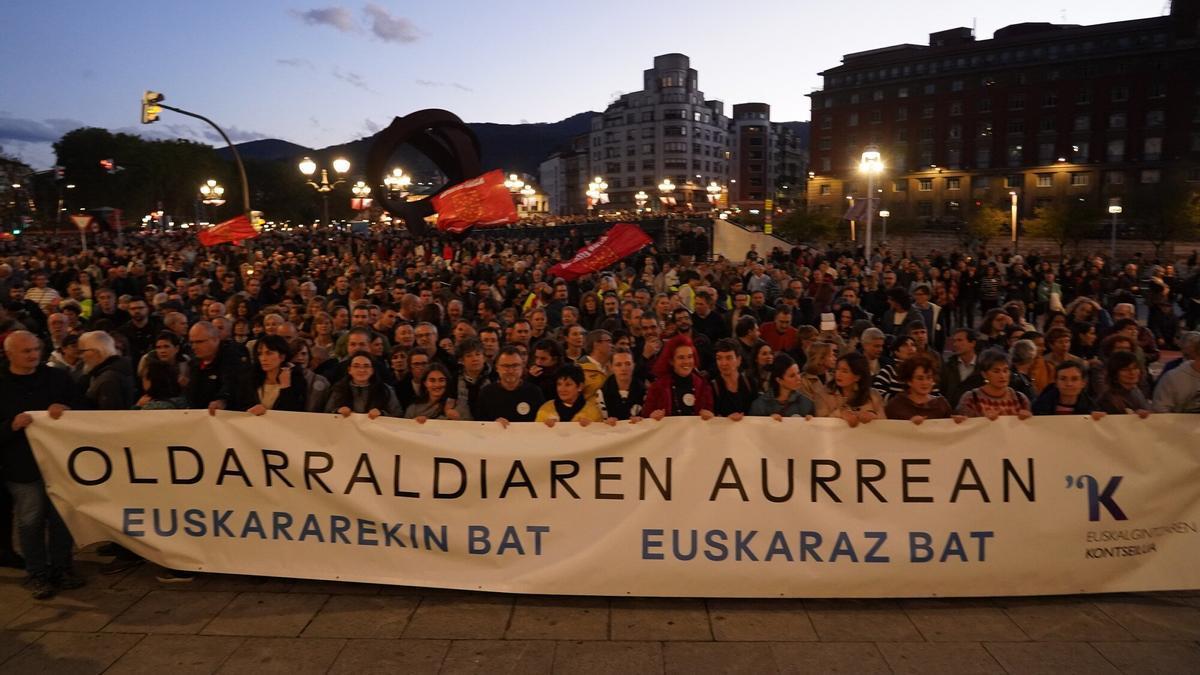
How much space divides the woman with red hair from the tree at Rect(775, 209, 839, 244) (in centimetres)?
5299

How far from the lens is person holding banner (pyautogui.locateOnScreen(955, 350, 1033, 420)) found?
216 inches

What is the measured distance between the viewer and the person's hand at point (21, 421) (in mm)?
5133

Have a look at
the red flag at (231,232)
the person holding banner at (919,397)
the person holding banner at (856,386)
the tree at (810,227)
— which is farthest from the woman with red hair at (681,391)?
the tree at (810,227)

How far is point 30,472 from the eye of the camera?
5199mm

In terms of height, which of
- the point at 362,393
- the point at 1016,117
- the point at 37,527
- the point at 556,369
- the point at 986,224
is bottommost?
the point at 37,527

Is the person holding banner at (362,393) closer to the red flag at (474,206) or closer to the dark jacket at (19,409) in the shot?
the dark jacket at (19,409)

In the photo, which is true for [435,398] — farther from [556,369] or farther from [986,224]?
[986,224]

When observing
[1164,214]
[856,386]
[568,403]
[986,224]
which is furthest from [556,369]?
[986,224]

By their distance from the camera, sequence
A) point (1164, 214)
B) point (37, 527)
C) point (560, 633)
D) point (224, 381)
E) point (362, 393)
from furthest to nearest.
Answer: point (1164, 214) → point (224, 381) → point (362, 393) → point (37, 527) → point (560, 633)

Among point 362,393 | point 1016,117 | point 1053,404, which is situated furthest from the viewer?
point 1016,117

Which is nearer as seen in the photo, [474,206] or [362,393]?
[362,393]

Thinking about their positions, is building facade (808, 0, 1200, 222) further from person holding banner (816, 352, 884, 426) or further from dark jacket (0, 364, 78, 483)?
dark jacket (0, 364, 78, 483)

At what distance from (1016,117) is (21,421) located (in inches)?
3616

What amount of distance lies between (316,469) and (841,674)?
140 inches
